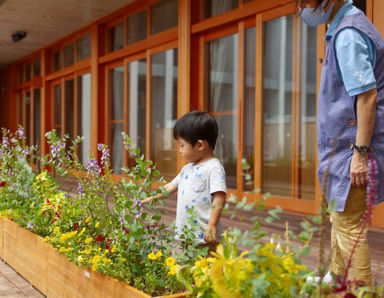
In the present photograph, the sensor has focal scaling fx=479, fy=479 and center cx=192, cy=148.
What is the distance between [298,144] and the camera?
15.1ft

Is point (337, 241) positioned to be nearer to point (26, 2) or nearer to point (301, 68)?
point (301, 68)

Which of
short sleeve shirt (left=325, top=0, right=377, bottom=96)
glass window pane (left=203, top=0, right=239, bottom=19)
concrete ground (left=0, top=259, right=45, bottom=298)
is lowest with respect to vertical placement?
concrete ground (left=0, top=259, right=45, bottom=298)

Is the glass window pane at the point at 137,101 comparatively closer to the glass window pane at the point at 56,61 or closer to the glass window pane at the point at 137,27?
the glass window pane at the point at 137,27

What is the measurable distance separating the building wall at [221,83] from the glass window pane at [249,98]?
11 millimetres

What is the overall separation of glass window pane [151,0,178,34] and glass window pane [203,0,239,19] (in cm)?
64

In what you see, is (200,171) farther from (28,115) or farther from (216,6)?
(28,115)

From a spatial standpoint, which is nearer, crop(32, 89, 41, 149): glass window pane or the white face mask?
the white face mask

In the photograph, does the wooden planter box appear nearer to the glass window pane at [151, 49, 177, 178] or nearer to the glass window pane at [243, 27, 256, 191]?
the glass window pane at [243, 27, 256, 191]

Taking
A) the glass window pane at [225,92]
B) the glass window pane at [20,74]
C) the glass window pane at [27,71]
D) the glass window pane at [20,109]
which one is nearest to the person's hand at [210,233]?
the glass window pane at [225,92]

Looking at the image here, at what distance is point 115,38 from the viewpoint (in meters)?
7.85

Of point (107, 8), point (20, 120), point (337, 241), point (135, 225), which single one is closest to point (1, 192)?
point (135, 225)

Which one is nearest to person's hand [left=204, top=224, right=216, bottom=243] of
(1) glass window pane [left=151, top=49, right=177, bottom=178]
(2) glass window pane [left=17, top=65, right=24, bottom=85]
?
(1) glass window pane [left=151, top=49, right=177, bottom=178]

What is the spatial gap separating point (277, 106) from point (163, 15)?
8.17ft

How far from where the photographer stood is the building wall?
4566mm
